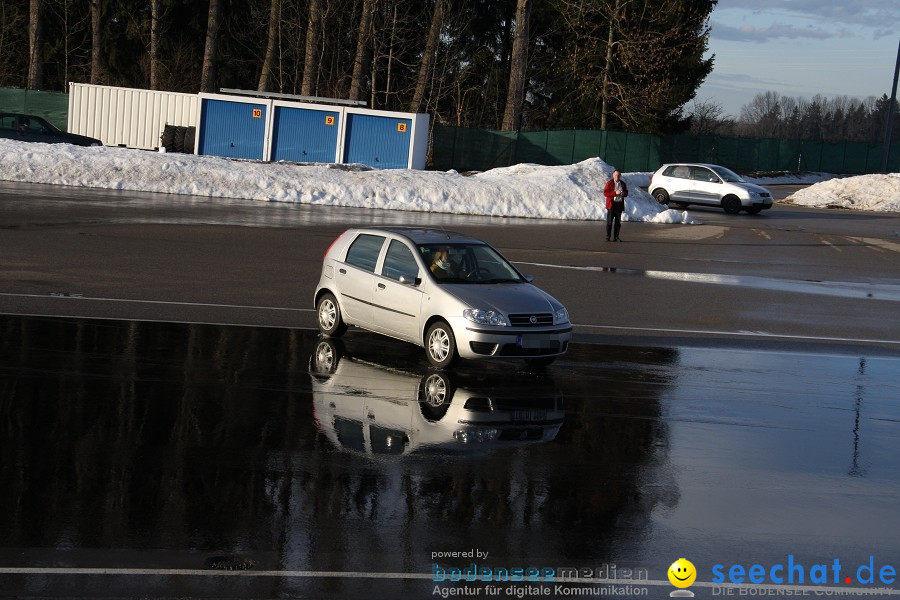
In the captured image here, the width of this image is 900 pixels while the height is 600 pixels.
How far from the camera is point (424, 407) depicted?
1017 centimetres

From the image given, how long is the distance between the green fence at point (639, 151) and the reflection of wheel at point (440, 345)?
39728 mm

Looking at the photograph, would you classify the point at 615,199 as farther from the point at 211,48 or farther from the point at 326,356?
the point at 211,48

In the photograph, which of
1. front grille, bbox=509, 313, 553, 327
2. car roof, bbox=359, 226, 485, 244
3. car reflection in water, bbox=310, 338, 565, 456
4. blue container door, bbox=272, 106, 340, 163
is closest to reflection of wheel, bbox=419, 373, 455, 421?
car reflection in water, bbox=310, 338, 565, 456

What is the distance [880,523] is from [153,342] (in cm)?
822

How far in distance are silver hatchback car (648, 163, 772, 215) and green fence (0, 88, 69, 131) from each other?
27694mm

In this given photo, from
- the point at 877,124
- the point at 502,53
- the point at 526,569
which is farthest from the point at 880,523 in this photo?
the point at 877,124

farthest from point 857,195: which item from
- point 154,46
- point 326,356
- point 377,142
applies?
point 326,356

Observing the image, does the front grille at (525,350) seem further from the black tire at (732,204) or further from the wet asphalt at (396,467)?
the black tire at (732,204)

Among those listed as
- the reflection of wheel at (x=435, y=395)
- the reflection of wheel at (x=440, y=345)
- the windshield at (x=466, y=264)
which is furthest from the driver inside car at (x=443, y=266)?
the reflection of wheel at (x=435, y=395)

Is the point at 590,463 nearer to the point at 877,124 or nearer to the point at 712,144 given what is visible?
the point at 712,144

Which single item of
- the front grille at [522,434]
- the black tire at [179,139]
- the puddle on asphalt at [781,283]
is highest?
the black tire at [179,139]

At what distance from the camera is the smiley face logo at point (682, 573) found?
619cm

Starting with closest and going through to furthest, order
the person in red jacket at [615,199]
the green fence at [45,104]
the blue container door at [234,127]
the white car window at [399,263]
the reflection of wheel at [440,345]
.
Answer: the reflection of wheel at [440,345]
the white car window at [399,263]
the person in red jacket at [615,199]
the blue container door at [234,127]
the green fence at [45,104]

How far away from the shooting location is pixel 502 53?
2586 inches
